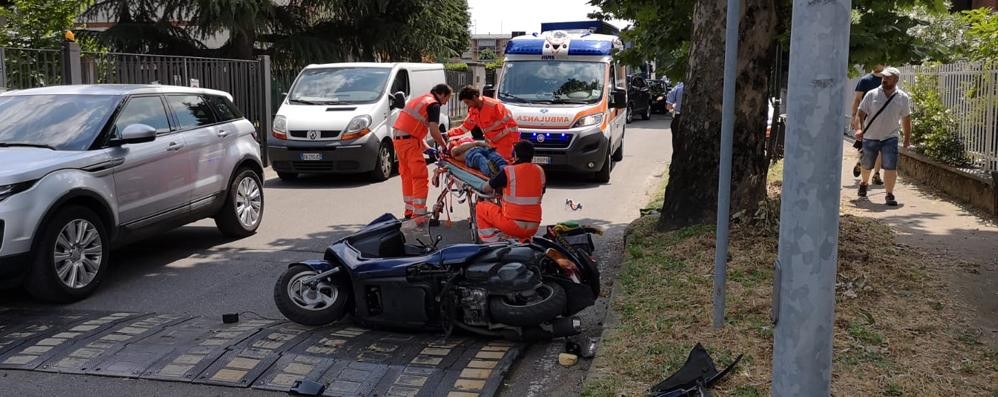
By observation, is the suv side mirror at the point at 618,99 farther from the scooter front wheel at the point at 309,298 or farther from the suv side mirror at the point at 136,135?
the scooter front wheel at the point at 309,298

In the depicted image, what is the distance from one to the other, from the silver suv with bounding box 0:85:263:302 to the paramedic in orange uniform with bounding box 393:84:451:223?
5.11 ft

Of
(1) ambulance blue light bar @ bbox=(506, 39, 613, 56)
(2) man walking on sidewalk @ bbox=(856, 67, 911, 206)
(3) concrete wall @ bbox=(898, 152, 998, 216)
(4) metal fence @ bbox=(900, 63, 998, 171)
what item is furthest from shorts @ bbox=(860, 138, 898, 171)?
(1) ambulance blue light bar @ bbox=(506, 39, 613, 56)

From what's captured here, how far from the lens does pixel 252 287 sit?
283 inches

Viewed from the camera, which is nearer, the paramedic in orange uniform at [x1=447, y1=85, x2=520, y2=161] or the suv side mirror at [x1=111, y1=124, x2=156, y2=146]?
the suv side mirror at [x1=111, y1=124, x2=156, y2=146]

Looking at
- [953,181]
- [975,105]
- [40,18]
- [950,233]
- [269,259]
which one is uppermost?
[40,18]

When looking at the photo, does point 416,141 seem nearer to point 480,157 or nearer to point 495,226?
point 480,157

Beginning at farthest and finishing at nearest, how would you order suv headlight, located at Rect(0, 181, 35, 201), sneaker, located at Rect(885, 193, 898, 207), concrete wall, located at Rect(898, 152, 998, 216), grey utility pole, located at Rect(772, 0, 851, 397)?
sneaker, located at Rect(885, 193, 898, 207) → concrete wall, located at Rect(898, 152, 998, 216) → suv headlight, located at Rect(0, 181, 35, 201) → grey utility pole, located at Rect(772, 0, 851, 397)

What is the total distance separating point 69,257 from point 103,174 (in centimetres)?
74

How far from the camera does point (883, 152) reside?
1102cm

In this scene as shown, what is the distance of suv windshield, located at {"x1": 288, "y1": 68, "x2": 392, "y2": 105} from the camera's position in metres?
14.5

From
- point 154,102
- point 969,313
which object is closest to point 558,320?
point 969,313

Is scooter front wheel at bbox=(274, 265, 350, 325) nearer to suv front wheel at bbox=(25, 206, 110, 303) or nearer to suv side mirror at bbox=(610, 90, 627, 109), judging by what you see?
suv front wheel at bbox=(25, 206, 110, 303)

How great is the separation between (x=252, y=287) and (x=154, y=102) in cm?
211

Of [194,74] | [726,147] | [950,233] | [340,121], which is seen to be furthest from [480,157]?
[194,74]
